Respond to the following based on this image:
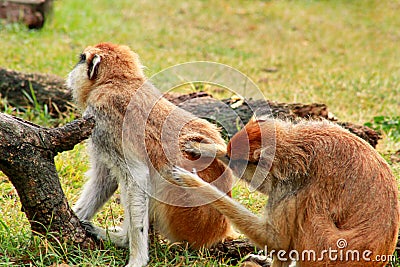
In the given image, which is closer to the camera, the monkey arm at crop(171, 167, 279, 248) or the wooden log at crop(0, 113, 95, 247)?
the wooden log at crop(0, 113, 95, 247)

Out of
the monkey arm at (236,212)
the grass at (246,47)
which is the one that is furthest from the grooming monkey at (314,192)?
the grass at (246,47)

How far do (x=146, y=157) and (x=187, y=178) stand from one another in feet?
1.27

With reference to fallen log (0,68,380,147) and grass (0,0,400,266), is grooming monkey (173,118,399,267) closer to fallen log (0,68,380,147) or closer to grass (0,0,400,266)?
grass (0,0,400,266)

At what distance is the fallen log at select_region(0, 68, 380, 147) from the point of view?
6109 millimetres

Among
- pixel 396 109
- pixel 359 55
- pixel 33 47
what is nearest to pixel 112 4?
pixel 33 47

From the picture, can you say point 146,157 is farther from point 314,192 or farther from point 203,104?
point 203,104

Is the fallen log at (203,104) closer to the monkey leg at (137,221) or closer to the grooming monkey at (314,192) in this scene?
the grooming monkey at (314,192)

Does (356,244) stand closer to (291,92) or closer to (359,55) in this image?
(291,92)

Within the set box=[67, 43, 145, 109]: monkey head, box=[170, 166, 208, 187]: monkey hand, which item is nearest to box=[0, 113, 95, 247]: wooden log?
box=[67, 43, 145, 109]: monkey head

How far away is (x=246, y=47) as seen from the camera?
1045 centimetres

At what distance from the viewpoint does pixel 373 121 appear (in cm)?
728

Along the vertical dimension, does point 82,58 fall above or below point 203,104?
above

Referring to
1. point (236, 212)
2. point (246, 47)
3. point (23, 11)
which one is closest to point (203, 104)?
point (236, 212)

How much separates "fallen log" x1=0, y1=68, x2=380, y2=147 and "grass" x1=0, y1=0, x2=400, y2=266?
20cm
